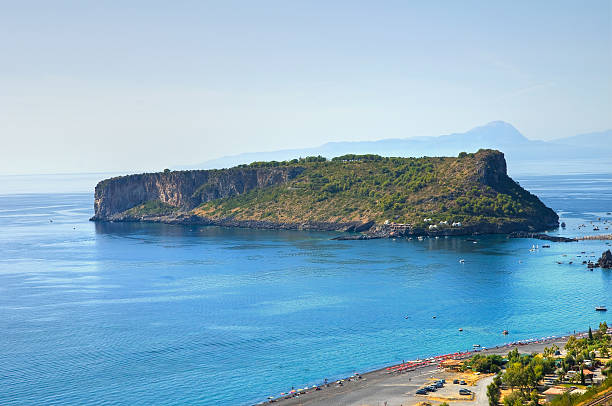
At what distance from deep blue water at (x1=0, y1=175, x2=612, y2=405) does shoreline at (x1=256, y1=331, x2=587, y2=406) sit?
9.13 ft

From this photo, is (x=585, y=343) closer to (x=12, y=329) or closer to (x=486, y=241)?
(x=12, y=329)

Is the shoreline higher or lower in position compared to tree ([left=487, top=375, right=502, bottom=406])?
lower

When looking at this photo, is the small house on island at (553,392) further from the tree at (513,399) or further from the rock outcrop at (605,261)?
the rock outcrop at (605,261)

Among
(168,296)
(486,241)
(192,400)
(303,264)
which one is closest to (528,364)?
(192,400)

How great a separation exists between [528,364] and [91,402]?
50455 mm

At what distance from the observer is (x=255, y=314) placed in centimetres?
11500

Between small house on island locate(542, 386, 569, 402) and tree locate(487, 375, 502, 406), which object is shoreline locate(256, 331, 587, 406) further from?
small house on island locate(542, 386, 569, 402)

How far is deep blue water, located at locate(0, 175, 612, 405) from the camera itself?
281ft

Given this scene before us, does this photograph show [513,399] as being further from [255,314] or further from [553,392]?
[255,314]

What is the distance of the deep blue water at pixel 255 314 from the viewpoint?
85.6m

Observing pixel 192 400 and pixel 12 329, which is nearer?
pixel 192 400

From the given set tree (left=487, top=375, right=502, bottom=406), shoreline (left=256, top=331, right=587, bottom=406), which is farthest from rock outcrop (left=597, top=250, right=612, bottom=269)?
tree (left=487, top=375, right=502, bottom=406)

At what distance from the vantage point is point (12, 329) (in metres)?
108

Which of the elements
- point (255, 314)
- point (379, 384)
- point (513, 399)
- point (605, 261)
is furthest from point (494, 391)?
point (605, 261)
